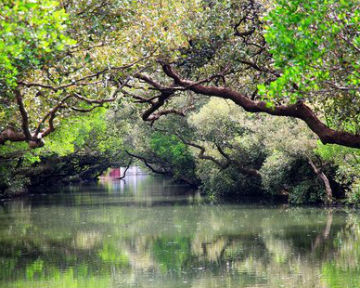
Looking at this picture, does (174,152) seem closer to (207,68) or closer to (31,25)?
(207,68)

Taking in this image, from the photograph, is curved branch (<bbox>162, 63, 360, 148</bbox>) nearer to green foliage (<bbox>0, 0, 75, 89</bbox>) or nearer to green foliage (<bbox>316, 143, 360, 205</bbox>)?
green foliage (<bbox>0, 0, 75, 89</bbox>)

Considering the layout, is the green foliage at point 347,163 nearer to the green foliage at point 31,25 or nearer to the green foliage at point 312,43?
the green foliage at point 312,43

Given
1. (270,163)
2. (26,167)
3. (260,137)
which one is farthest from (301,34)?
(26,167)

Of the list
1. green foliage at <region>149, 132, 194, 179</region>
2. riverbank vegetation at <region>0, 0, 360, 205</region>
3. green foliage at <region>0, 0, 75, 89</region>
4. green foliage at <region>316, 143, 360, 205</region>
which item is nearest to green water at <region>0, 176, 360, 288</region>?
green foliage at <region>316, 143, 360, 205</region>

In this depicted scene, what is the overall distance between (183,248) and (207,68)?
5817 millimetres

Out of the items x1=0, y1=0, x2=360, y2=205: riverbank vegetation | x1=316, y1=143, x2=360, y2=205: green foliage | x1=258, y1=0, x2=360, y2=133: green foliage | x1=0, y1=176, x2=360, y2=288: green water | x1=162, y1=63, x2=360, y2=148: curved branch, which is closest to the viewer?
x1=258, y1=0, x2=360, y2=133: green foliage

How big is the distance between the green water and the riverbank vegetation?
11.0 ft

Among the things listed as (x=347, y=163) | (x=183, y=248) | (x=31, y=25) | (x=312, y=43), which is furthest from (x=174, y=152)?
(x=31, y=25)

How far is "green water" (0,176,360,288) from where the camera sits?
15281mm

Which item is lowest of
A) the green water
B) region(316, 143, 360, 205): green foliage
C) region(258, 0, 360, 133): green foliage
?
the green water

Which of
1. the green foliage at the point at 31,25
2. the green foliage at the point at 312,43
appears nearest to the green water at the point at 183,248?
the green foliage at the point at 312,43

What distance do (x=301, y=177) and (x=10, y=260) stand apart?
71.1ft

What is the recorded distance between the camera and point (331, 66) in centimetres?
1305

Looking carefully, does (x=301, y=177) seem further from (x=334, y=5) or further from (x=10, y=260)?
(x=334, y=5)
